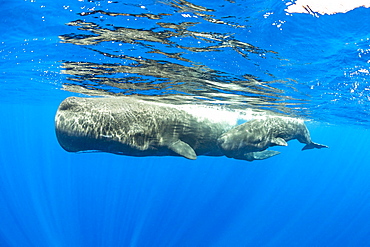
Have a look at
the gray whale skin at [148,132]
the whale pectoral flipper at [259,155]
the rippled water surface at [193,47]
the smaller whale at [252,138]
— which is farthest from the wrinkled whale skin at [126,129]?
the rippled water surface at [193,47]

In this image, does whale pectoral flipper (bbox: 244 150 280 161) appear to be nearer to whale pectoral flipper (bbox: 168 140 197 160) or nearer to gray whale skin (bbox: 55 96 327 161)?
gray whale skin (bbox: 55 96 327 161)

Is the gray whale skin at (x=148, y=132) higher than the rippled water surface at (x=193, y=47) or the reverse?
the reverse

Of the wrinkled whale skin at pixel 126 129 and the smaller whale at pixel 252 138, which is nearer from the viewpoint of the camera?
the wrinkled whale skin at pixel 126 129

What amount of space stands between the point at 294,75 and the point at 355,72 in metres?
1.96

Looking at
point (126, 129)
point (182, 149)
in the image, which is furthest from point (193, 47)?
point (126, 129)

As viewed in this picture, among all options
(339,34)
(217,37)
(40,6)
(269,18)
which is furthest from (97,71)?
(339,34)

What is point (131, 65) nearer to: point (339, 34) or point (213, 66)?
point (213, 66)

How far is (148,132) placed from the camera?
4.94 meters

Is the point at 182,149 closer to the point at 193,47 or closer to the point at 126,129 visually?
the point at 126,129

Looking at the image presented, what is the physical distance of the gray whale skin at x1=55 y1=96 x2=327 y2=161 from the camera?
4.55m

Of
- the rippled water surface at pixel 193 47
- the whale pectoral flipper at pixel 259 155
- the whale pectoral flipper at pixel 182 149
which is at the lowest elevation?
the whale pectoral flipper at pixel 182 149

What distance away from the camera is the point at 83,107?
4898mm

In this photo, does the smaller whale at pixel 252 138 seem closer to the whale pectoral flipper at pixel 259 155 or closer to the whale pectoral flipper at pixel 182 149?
the whale pectoral flipper at pixel 259 155

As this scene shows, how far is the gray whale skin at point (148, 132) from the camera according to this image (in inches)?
179
